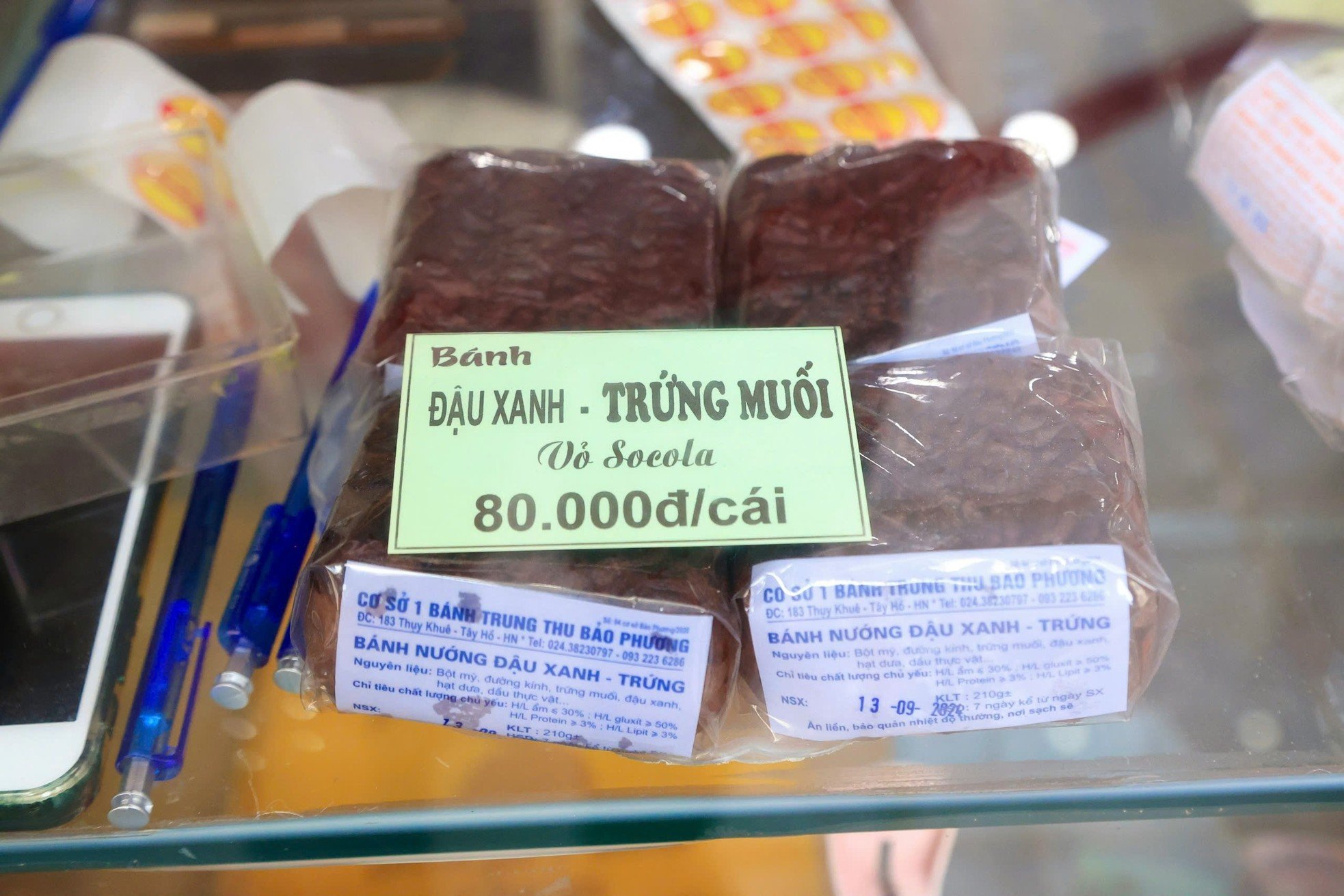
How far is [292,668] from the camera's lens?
0.59 meters

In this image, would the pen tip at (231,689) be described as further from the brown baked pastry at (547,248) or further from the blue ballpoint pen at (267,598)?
the brown baked pastry at (547,248)

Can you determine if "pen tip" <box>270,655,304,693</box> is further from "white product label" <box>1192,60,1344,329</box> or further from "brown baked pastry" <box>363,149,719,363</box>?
"white product label" <box>1192,60,1344,329</box>

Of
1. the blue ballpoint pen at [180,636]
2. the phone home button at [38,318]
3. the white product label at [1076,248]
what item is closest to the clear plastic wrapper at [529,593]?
the blue ballpoint pen at [180,636]

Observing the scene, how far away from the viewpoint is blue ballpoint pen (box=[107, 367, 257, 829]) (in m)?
0.58

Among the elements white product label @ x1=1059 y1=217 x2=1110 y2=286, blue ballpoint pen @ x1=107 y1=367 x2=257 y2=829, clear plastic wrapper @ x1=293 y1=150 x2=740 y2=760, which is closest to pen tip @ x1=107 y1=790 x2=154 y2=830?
blue ballpoint pen @ x1=107 y1=367 x2=257 y2=829

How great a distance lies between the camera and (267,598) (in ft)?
2.08

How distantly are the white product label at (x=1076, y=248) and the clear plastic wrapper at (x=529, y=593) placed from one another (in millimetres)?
368

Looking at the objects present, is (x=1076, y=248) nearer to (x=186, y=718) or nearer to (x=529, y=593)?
(x=529, y=593)

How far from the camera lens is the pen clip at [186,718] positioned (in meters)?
0.60

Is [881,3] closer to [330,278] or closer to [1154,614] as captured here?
[330,278]

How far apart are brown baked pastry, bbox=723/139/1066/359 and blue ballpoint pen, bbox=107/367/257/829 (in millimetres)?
343

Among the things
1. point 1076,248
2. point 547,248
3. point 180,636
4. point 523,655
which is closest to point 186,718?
point 180,636

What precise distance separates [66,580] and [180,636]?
0.35 ft

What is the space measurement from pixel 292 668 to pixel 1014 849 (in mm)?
447
